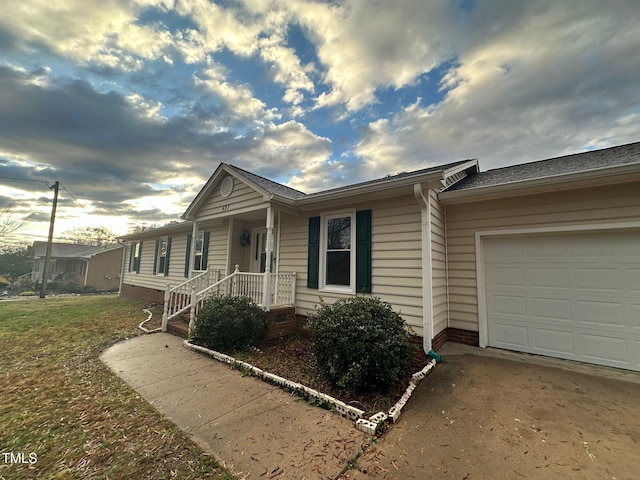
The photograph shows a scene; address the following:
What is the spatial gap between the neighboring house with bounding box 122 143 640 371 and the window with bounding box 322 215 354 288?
25 millimetres

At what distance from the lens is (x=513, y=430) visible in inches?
105

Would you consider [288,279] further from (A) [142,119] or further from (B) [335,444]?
(A) [142,119]

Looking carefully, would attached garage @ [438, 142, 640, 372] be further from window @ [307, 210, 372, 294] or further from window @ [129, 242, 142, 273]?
window @ [129, 242, 142, 273]

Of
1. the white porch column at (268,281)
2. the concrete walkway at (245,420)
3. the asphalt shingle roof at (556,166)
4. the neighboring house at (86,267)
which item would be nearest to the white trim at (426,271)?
the asphalt shingle roof at (556,166)

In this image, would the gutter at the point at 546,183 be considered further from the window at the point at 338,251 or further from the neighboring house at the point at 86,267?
the neighboring house at the point at 86,267

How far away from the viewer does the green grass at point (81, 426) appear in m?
2.21

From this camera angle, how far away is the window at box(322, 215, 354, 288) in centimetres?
587

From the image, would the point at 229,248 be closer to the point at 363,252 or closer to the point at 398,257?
the point at 363,252

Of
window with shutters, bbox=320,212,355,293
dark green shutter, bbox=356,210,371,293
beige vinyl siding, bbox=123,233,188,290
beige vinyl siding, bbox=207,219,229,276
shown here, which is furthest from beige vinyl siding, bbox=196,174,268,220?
beige vinyl siding, bbox=123,233,188,290

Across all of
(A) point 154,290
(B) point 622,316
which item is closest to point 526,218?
(B) point 622,316

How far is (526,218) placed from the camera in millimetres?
4812

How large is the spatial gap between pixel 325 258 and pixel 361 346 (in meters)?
2.93

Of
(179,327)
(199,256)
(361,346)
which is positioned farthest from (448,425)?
(199,256)

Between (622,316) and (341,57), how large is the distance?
24.8ft
